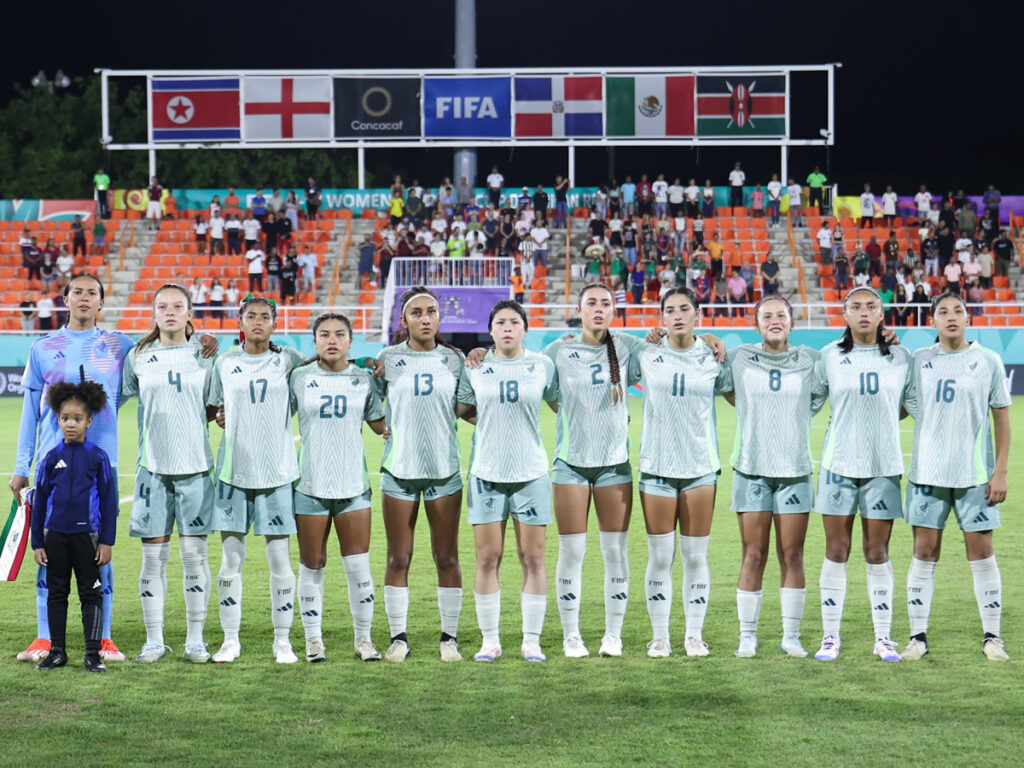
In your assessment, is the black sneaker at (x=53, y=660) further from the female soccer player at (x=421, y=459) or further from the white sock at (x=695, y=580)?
the white sock at (x=695, y=580)

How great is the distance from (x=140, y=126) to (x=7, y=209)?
21613 millimetres

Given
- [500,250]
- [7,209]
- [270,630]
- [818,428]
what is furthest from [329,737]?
[7,209]

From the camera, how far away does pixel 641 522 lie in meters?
11.8

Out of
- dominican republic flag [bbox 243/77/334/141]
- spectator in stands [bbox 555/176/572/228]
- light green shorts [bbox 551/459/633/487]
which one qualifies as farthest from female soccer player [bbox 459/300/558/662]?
spectator in stands [bbox 555/176/572/228]

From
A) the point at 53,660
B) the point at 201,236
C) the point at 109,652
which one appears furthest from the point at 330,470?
the point at 201,236

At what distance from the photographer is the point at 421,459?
6793 millimetres

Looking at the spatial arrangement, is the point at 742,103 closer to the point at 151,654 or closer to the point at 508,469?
the point at 508,469

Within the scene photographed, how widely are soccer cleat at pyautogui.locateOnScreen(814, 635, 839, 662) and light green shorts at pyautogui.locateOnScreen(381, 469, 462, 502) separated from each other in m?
2.01

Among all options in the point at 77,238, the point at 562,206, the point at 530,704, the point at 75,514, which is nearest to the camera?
the point at 530,704

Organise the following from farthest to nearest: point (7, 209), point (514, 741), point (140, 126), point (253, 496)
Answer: point (140, 126) → point (7, 209) → point (253, 496) → point (514, 741)

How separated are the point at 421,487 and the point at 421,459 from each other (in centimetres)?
15

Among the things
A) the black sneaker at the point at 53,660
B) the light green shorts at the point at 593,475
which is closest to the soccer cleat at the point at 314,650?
the black sneaker at the point at 53,660

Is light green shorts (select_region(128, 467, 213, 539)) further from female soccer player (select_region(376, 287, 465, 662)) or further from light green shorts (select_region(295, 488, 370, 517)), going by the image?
female soccer player (select_region(376, 287, 465, 662))

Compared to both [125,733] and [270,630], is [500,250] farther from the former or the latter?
[125,733]
